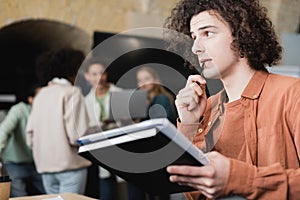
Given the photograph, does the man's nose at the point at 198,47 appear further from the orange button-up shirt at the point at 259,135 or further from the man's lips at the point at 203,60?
the orange button-up shirt at the point at 259,135

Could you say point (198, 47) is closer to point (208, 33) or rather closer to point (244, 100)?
point (208, 33)

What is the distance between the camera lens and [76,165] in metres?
2.89

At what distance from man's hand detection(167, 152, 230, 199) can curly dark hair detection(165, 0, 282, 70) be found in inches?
14.2

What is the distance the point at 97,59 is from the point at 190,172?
3113 mm

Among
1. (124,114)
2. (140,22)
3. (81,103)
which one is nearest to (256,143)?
(124,114)

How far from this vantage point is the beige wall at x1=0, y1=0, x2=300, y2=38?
4.10 metres

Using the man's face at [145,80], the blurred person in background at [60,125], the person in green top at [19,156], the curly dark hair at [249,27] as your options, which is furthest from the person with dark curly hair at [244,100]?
the man's face at [145,80]

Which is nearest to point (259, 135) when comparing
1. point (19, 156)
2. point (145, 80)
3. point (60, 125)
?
point (60, 125)

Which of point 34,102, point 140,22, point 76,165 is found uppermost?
point 140,22

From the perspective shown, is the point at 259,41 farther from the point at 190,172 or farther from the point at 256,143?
the point at 190,172

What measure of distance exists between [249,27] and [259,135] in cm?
30

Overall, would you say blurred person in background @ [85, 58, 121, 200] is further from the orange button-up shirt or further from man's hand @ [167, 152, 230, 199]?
man's hand @ [167, 152, 230, 199]

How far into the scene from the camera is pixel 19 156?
323cm

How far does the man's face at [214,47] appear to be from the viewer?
4.22ft
